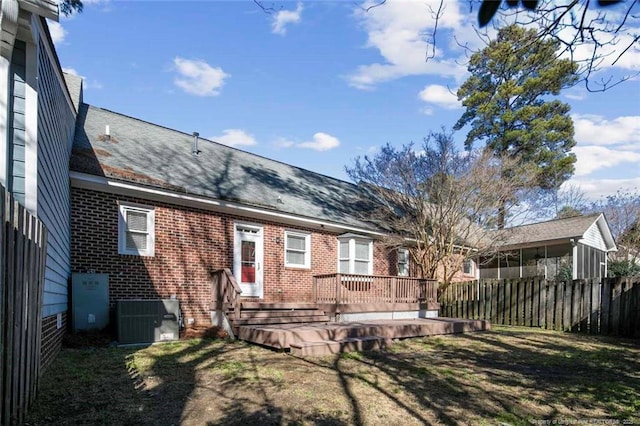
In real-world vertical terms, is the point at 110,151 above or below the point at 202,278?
above

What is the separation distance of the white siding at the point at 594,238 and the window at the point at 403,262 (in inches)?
381

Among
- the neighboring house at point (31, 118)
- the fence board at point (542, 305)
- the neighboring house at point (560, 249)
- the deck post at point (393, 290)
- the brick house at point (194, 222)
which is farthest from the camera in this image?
the neighboring house at point (560, 249)

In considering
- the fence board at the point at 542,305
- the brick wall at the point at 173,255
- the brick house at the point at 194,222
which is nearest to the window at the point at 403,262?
the brick house at the point at 194,222

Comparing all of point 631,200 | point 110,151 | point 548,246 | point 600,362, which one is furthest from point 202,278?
point 631,200

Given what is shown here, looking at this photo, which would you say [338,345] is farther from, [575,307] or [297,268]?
[575,307]

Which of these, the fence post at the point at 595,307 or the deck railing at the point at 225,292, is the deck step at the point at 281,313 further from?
the fence post at the point at 595,307

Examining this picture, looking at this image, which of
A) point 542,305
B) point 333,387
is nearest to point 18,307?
point 333,387

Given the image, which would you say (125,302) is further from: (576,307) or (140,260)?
(576,307)

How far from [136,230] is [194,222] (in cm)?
145

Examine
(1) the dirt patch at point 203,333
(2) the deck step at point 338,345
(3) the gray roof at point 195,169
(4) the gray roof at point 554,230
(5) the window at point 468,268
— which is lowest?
(1) the dirt patch at point 203,333

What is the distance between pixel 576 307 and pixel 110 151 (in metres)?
13.1

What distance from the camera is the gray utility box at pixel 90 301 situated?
885cm

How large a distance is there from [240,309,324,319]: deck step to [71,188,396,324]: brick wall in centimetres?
130

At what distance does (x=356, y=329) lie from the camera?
9711 millimetres
